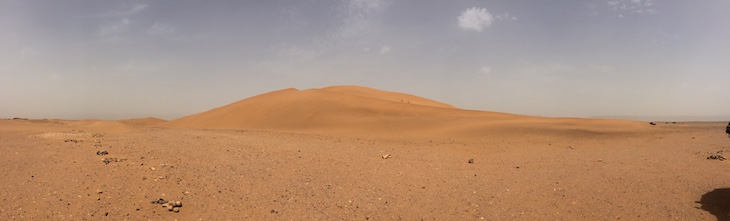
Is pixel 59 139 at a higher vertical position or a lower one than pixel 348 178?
higher

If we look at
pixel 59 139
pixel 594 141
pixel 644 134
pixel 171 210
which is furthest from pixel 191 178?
pixel 644 134

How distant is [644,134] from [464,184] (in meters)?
11.2

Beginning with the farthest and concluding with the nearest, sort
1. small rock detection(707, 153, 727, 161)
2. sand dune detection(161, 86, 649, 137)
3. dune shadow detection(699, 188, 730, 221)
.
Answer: sand dune detection(161, 86, 649, 137) → small rock detection(707, 153, 727, 161) → dune shadow detection(699, 188, 730, 221)

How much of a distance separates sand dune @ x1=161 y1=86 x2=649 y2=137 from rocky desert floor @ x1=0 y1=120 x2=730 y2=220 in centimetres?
546

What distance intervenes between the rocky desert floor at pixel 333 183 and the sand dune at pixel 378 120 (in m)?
5.46

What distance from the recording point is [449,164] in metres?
8.47

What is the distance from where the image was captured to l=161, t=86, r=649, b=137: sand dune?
15078 mm

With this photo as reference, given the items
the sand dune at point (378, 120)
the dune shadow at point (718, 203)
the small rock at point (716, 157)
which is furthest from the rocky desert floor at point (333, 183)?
the sand dune at point (378, 120)

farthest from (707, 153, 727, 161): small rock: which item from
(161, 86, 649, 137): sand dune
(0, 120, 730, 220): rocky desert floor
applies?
(161, 86, 649, 137): sand dune

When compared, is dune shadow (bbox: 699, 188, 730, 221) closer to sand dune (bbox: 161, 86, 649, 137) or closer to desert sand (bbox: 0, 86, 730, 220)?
desert sand (bbox: 0, 86, 730, 220)

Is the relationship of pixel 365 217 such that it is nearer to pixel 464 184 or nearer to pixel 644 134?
pixel 464 184

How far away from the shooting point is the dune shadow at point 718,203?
528 cm

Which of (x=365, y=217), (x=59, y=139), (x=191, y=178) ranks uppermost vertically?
(x=59, y=139)

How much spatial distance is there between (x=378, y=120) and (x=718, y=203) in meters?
14.0
